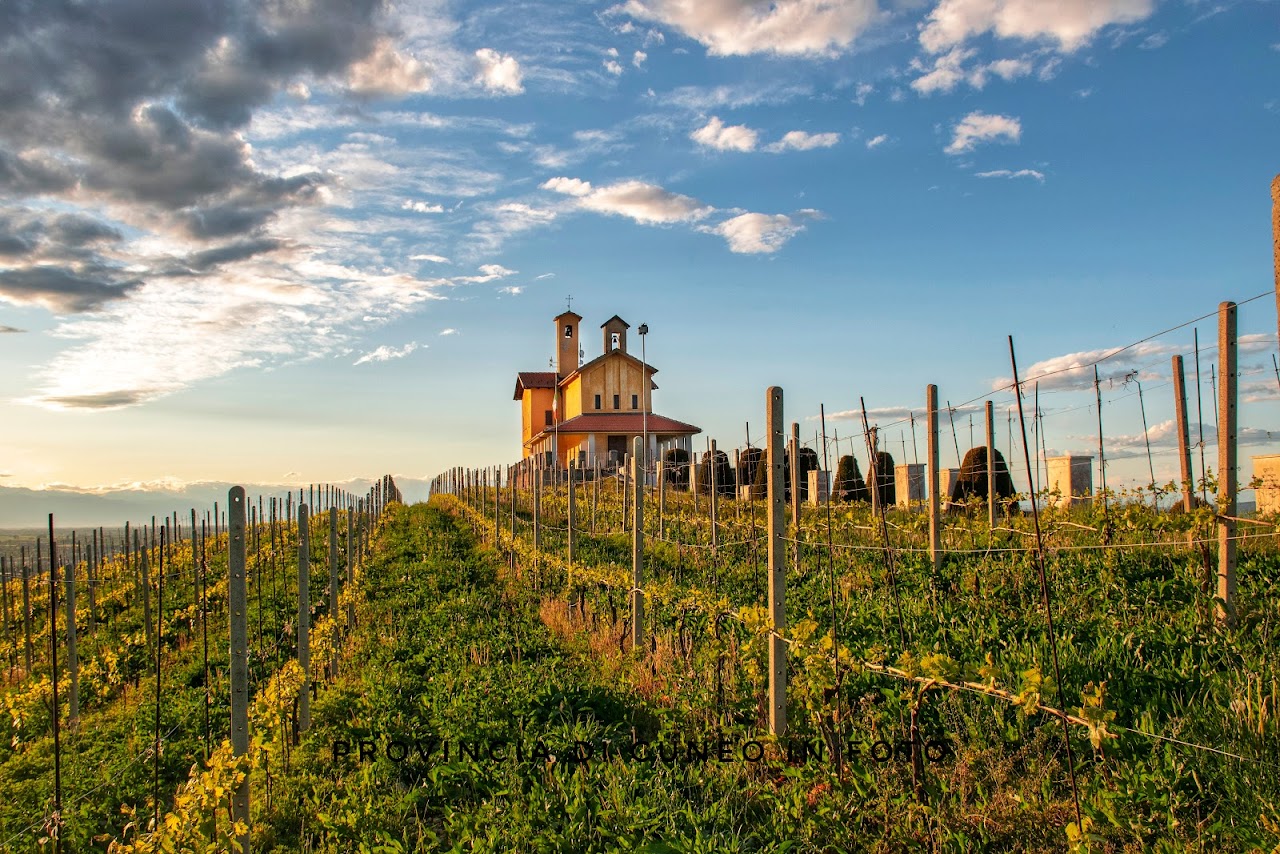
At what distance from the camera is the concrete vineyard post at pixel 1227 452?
661 cm

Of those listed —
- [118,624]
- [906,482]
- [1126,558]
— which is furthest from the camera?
[906,482]

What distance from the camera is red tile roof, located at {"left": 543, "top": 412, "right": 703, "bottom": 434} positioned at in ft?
166

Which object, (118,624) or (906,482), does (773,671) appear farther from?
(118,624)

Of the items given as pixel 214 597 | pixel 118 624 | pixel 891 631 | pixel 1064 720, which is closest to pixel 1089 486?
pixel 891 631

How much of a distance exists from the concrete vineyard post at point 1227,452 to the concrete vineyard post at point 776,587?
348 cm

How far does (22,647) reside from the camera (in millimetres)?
17406

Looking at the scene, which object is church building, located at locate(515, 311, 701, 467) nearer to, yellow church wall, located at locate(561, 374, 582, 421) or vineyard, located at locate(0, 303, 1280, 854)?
yellow church wall, located at locate(561, 374, 582, 421)

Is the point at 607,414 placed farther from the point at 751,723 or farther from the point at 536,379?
the point at 751,723

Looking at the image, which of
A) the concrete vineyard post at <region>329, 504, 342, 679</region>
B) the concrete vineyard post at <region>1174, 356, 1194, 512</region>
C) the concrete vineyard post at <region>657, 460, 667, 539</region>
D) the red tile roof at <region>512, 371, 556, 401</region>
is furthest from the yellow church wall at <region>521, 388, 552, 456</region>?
the concrete vineyard post at <region>1174, 356, 1194, 512</region>

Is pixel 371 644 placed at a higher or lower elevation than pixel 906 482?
lower

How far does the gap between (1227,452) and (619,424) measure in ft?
149

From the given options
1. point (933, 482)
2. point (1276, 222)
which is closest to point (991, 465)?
point (933, 482)

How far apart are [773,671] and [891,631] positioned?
6.54 feet

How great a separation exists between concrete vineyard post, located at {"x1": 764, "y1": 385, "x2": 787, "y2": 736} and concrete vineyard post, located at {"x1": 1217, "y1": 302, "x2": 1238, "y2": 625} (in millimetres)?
3475
